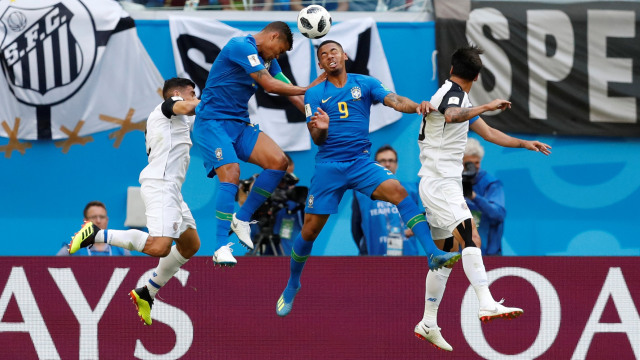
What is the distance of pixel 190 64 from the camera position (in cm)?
1319

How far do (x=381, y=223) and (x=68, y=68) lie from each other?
4.69 metres

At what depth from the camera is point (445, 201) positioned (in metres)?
8.61

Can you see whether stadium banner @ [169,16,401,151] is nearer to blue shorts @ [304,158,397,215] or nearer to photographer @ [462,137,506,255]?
photographer @ [462,137,506,255]

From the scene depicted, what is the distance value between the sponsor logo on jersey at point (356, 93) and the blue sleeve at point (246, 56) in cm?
76

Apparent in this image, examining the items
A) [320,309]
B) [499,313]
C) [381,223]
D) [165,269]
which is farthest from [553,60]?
Result: [165,269]

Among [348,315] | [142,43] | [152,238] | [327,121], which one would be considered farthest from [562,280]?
[142,43]

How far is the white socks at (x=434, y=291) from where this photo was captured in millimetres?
9094

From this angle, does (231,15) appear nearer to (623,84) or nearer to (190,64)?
(190,64)

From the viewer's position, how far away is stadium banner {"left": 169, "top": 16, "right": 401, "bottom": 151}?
13.2 meters

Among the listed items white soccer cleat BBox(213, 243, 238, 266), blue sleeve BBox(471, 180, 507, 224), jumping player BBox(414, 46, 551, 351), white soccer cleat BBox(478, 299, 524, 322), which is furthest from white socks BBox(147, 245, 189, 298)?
blue sleeve BBox(471, 180, 507, 224)

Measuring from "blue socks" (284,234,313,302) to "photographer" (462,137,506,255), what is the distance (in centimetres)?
203

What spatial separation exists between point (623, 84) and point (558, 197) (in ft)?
5.33

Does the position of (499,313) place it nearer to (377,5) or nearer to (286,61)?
(286,61)

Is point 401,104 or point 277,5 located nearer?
point 401,104
